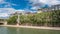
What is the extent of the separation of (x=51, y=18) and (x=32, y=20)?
20.3 feet

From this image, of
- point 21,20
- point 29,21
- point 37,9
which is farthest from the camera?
point 37,9

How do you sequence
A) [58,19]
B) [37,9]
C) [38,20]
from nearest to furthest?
1. [58,19]
2. [38,20]
3. [37,9]

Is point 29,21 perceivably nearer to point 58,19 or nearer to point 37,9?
point 58,19

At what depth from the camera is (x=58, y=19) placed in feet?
143

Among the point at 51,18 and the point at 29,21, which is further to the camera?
the point at 29,21

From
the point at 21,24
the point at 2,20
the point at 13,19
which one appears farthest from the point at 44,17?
the point at 2,20

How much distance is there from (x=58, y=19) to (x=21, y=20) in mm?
13233

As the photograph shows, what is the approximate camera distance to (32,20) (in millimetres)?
48469

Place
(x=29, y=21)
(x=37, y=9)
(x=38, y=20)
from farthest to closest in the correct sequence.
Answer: (x=37, y=9) < (x=29, y=21) < (x=38, y=20)

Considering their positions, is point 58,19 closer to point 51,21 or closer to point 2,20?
point 51,21

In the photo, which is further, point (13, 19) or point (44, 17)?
point (13, 19)

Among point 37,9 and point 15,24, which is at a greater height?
point 37,9

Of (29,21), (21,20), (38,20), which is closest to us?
(38,20)

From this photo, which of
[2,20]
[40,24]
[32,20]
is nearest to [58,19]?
[40,24]
